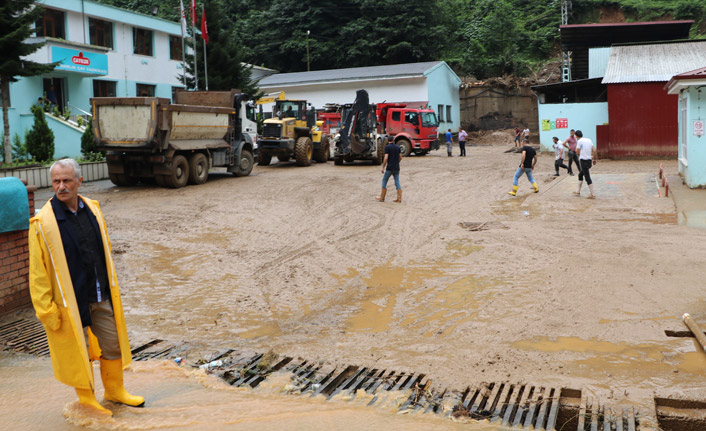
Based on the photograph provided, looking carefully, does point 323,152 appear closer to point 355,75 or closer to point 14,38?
point 14,38

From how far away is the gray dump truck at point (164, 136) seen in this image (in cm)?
1712

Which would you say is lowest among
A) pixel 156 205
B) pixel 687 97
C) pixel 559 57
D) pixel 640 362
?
pixel 640 362

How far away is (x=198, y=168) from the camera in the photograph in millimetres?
19250

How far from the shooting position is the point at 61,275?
443cm

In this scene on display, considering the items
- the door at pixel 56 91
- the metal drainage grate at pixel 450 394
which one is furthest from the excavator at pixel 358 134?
the metal drainage grate at pixel 450 394

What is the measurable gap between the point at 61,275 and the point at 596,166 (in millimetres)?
23215

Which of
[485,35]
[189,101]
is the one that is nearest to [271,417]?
[189,101]

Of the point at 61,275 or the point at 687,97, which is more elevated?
the point at 687,97

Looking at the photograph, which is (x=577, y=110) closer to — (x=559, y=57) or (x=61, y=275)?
(x=559, y=57)

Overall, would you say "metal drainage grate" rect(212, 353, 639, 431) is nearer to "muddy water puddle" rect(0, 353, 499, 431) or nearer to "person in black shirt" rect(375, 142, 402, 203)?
"muddy water puddle" rect(0, 353, 499, 431)

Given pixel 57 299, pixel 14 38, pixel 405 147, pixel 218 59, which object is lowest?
pixel 57 299

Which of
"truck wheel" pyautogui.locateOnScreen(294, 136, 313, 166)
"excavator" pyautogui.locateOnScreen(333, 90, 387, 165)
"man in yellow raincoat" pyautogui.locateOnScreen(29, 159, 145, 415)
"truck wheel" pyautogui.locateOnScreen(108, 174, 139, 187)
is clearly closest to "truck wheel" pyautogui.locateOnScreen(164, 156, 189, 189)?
"truck wheel" pyautogui.locateOnScreen(108, 174, 139, 187)

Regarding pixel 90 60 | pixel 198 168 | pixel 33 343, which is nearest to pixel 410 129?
pixel 198 168

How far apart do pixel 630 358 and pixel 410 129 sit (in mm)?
25246
